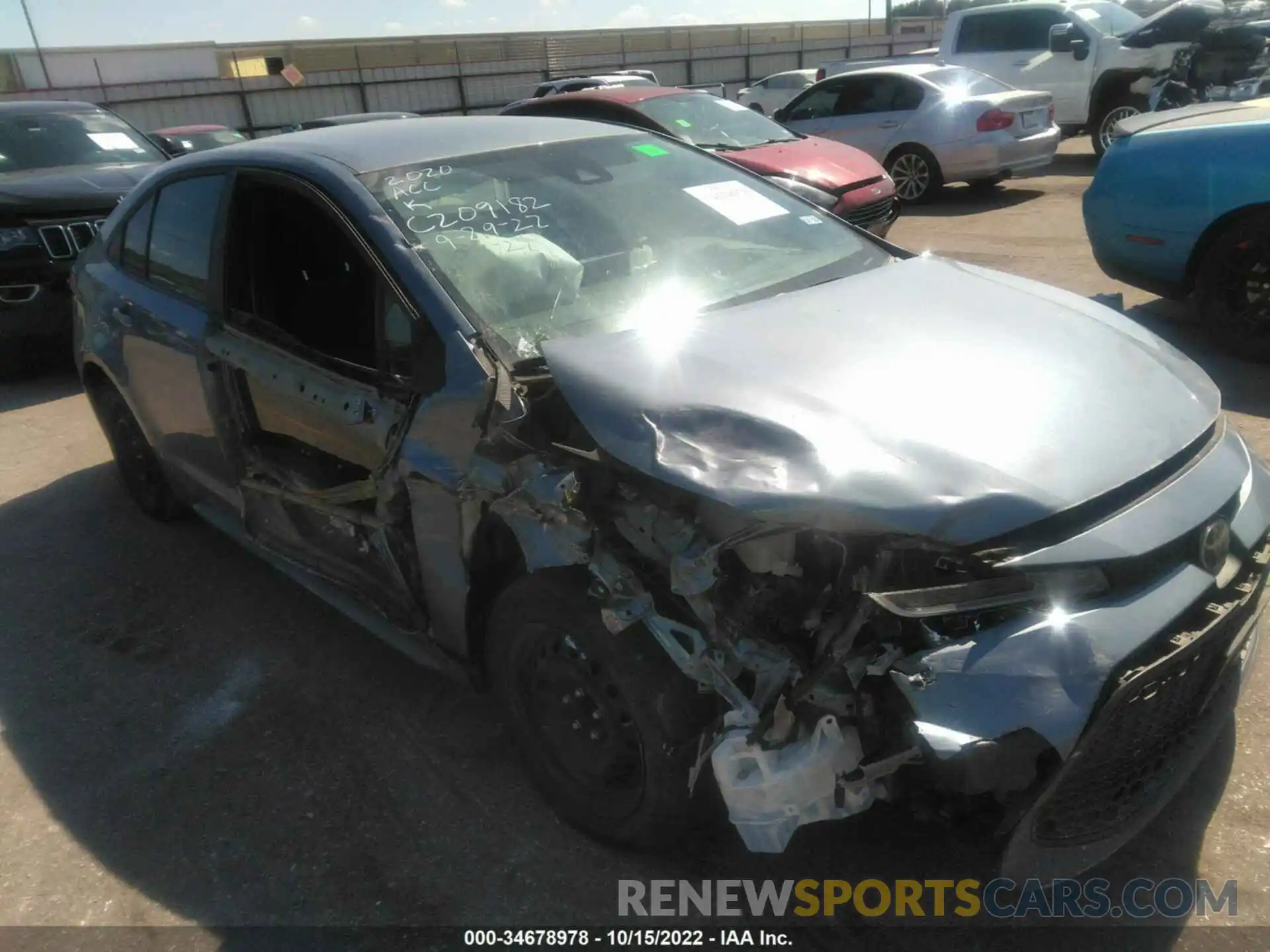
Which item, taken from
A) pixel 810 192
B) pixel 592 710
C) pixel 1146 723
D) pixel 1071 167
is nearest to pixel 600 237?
pixel 592 710

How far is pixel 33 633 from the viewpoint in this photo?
371 cm

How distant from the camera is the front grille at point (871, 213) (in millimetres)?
7777

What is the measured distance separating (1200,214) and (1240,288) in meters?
0.45

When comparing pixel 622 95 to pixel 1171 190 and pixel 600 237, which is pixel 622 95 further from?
pixel 600 237

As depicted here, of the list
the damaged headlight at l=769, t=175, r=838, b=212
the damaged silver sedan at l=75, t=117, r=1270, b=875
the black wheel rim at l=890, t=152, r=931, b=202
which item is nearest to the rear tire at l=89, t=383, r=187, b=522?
the damaged silver sedan at l=75, t=117, r=1270, b=875

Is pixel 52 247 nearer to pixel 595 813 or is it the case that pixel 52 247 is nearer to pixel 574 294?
pixel 574 294

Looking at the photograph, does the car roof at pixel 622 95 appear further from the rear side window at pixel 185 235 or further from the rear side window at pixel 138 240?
the rear side window at pixel 185 235

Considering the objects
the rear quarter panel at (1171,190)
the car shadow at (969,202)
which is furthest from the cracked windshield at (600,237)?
the car shadow at (969,202)

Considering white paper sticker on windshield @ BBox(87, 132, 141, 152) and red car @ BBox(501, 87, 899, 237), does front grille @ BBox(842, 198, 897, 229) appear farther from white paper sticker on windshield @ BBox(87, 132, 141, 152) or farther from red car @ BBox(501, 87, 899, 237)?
white paper sticker on windshield @ BBox(87, 132, 141, 152)

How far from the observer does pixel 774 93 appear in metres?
17.8

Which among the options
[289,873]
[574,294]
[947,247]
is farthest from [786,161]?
[289,873]

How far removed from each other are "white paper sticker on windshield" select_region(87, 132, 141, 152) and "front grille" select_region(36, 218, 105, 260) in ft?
4.51

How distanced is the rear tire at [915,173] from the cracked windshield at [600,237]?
25.2 ft

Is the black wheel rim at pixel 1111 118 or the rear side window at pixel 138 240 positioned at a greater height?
the rear side window at pixel 138 240
